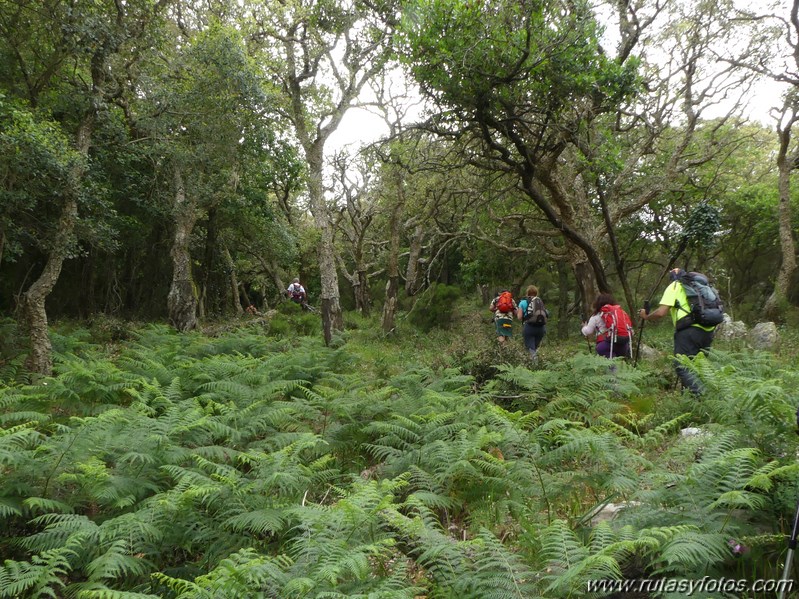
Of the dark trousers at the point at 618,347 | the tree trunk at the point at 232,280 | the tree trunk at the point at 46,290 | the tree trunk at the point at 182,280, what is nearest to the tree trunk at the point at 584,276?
the dark trousers at the point at 618,347

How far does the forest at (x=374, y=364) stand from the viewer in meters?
3.11

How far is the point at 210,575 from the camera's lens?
288cm

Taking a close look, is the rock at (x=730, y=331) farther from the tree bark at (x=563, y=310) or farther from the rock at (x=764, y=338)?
the tree bark at (x=563, y=310)

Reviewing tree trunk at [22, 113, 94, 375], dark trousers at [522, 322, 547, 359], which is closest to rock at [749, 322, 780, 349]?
dark trousers at [522, 322, 547, 359]

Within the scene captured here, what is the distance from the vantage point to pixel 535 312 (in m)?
10.6

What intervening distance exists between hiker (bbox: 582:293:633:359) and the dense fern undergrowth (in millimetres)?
956

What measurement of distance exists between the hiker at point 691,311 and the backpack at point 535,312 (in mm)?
3878

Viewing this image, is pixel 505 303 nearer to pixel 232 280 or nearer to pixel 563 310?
pixel 563 310

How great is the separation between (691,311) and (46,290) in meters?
11.2

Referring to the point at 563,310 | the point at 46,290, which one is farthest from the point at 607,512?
the point at 563,310

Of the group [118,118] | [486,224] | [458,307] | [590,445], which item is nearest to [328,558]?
[590,445]

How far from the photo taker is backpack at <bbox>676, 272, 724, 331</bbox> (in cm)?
646

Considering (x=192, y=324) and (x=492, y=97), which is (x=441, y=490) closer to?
(x=492, y=97)

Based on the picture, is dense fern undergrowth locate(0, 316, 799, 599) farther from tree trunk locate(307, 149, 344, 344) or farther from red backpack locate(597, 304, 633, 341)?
tree trunk locate(307, 149, 344, 344)
